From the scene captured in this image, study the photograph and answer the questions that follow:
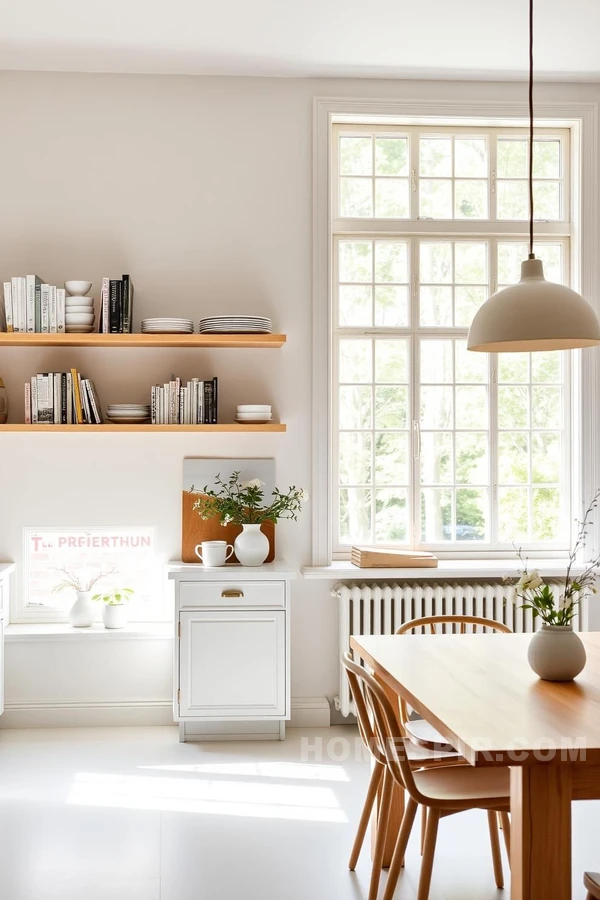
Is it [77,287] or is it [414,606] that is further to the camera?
[414,606]

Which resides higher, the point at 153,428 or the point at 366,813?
the point at 153,428

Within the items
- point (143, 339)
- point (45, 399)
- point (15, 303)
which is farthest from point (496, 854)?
point (15, 303)

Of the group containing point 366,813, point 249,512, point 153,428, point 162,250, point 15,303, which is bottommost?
point 366,813

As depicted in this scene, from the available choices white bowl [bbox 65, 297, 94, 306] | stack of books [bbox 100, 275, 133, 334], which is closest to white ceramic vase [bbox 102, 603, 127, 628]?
stack of books [bbox 100, 275, 133, 334]

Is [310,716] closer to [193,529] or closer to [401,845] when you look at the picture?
[193,529]

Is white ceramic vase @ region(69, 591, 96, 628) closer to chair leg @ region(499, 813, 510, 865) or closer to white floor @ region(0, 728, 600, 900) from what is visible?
white floor @ region(0, 728, 600, 900)

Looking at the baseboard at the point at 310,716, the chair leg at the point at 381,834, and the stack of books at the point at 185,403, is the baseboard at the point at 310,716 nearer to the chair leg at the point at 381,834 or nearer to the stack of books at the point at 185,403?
the stack of books at the point at 185,403

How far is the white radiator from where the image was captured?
426 centimetres

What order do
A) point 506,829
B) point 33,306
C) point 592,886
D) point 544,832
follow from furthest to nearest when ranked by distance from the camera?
point 33,306, point 506,829, point 592,886, point 544,832

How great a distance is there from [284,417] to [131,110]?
179cm

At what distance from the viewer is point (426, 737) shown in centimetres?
276

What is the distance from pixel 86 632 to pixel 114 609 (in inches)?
7.0

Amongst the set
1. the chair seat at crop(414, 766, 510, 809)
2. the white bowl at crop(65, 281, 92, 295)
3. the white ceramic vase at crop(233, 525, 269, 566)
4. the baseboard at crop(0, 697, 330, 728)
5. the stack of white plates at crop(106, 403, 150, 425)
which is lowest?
the baseboard at crop(0, 697, 330, 728)

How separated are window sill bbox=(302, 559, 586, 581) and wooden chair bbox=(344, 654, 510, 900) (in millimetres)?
1791
